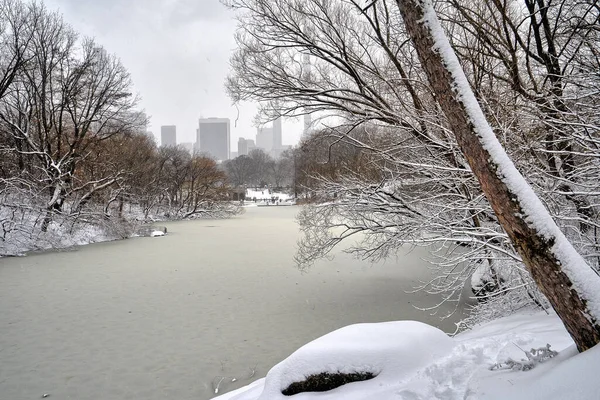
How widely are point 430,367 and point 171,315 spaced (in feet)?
18.3

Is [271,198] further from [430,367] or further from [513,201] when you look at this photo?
[513,201]

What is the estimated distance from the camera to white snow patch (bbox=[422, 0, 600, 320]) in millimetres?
2166

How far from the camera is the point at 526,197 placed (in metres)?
2.30

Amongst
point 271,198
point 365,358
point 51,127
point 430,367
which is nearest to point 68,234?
point 51,127

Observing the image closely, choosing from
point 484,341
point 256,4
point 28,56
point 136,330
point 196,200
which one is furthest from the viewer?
point 196,200

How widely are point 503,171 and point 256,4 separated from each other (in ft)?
21.0

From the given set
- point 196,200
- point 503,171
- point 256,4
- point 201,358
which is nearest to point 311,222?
point 201,358

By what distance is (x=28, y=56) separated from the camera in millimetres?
17688

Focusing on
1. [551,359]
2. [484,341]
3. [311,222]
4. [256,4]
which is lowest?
[484,341]

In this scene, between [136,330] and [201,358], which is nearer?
[201,358]

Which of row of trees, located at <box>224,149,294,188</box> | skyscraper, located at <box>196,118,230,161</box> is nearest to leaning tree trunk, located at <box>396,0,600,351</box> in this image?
row of trees, located at <box>224,149,294,188</box>

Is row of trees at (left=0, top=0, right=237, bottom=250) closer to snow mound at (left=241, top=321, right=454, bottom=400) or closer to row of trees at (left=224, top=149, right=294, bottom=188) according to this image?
snow mound at (left=241, top=321, right=454, bottom=400)

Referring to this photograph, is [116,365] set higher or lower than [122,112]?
lower

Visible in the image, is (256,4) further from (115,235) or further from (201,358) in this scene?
(115,235)
